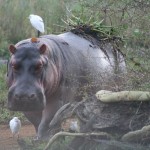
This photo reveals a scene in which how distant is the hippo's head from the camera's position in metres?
6.25

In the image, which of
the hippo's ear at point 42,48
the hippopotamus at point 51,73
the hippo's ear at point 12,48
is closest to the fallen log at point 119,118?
the hippopotamus at point 51,73

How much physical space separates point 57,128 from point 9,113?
158 inches

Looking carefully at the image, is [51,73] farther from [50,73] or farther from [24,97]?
[24,97]

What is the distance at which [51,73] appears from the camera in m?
6.72

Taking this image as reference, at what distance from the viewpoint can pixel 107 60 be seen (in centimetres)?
779

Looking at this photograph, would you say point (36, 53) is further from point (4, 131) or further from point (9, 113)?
point (9, 113)

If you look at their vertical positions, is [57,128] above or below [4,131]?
above

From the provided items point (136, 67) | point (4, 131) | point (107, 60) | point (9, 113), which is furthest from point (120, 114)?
A: point (9, 113)

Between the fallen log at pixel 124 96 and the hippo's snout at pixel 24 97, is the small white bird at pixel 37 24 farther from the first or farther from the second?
the fallen log at pixel 124 96

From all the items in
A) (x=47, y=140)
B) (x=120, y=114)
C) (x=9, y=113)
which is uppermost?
(x=120, y=114)

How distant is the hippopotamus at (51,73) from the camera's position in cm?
628

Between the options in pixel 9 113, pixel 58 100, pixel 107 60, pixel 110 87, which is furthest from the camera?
pixel 9 113

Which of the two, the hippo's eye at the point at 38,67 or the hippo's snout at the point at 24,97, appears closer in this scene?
the hippo's snout at the point at 24,97

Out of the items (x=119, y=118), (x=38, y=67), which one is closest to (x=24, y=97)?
(x=38, y=67)
